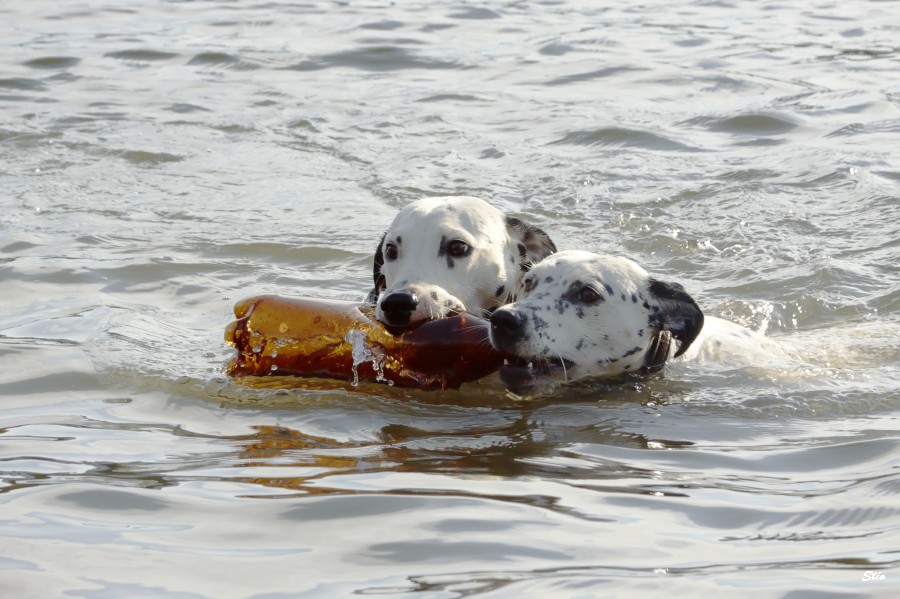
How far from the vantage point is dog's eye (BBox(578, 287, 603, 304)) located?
6.38 meters

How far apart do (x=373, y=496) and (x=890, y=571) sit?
1.68 meters

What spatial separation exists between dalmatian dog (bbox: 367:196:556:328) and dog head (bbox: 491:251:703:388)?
0.33 meters

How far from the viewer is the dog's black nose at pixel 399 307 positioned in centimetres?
617

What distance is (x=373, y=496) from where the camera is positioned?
15.0ft

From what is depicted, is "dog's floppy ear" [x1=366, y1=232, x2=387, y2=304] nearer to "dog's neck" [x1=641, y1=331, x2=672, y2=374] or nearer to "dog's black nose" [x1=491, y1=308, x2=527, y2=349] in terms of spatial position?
"dog's black nose" [x1=491, y1=308, x2=527, y2=349]

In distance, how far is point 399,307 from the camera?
618 cm

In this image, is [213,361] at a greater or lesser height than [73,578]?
lesser

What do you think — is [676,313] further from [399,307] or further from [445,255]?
[399,307]

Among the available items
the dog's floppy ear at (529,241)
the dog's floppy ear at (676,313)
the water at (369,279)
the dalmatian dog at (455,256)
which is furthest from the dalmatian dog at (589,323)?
the dog's floppy ear at (529,241)

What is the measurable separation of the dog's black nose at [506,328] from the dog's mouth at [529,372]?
11 centimetres

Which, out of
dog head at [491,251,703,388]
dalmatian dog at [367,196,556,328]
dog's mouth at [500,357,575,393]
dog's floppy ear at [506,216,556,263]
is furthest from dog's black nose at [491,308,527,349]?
dog's floppy ear at [506,216,556,263]

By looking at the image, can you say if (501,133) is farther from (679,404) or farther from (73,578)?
(73,578)

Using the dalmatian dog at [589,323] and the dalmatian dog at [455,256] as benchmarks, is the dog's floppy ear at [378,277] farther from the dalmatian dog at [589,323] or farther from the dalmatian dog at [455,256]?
the dalmatian dog at [589,323]

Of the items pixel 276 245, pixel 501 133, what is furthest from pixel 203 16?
pixel 276 245
